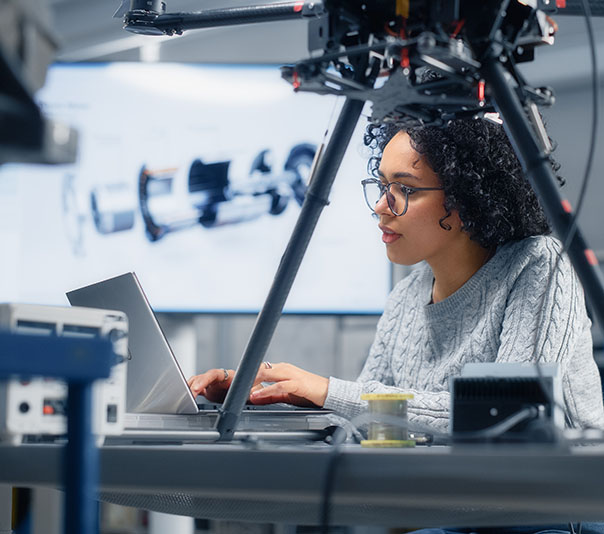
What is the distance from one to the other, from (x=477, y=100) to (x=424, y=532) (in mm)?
706

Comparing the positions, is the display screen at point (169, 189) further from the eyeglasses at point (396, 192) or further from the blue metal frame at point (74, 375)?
the blue metal frame at point (74, 375)

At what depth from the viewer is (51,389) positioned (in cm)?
68

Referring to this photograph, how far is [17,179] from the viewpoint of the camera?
210 centimetres

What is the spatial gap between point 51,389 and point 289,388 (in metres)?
0.52

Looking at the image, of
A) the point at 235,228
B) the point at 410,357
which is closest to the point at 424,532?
the point at 410,357

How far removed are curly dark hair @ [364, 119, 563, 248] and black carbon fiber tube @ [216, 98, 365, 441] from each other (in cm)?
60

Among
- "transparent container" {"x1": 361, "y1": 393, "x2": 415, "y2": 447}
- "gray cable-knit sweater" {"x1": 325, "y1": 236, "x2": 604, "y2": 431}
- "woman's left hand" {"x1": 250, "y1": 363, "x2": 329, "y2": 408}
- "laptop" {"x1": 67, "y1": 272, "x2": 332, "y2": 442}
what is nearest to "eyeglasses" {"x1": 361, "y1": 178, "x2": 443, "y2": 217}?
"gray cable-knit sweater" {"x1": 325, "y1": 236, "x2": 604, "y2": 431}

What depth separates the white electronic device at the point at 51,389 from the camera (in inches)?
25.9

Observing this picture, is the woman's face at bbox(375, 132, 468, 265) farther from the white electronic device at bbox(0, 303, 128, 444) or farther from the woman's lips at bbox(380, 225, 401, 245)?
the white electronic device at bbox(0, 303, 128, 444)

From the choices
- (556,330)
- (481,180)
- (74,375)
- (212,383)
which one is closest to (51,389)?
(74,375)

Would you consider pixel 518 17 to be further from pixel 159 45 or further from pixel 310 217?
pixel 159 45

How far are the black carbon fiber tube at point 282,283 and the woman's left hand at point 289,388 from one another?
0.32 m

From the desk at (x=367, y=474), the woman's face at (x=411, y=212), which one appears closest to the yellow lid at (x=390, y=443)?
the desk at (x=367, y=474)

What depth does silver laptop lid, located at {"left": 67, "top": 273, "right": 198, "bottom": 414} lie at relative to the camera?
1.00 metres
